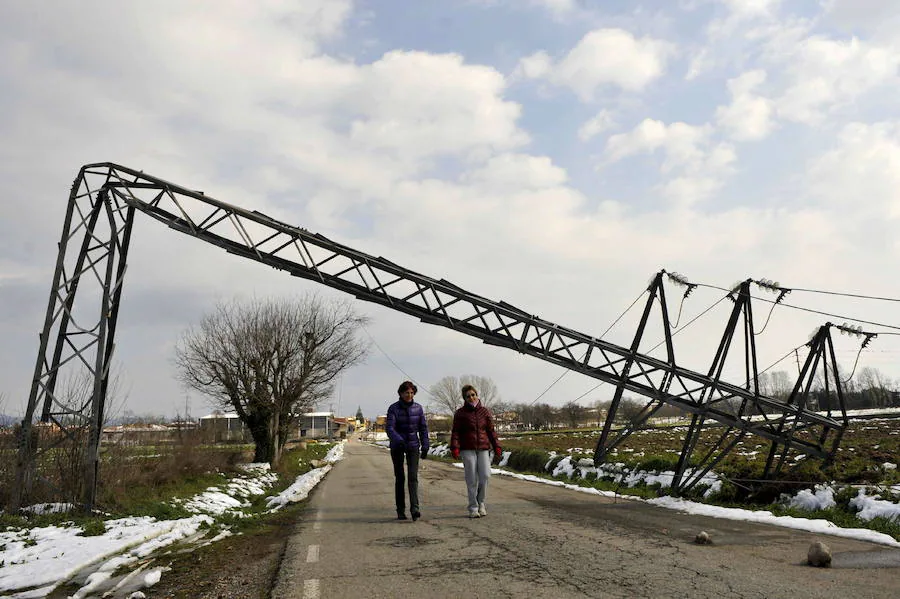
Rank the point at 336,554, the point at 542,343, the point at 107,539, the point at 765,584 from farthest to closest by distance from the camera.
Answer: the point at 542,343, the point at 107,539, the point at 336,554, the point at 765,584

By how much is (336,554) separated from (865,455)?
14.6m

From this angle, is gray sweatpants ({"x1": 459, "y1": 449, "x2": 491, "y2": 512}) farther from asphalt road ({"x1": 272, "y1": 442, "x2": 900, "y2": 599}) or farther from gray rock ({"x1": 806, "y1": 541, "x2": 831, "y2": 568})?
gray rock ({"x1": 806, "y1": 541, "x2": 831, "y2": 568})

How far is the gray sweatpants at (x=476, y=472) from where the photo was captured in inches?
341

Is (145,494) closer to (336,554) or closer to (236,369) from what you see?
(336,554)

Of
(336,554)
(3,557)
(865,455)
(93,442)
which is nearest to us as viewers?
(336,554)

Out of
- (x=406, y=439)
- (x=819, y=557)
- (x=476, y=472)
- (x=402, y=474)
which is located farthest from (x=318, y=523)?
(x=819, y=557)

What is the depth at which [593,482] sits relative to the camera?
49.2ft

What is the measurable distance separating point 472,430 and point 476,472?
69 cm

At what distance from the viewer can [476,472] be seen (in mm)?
8852

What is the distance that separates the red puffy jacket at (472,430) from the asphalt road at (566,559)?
1.06 m

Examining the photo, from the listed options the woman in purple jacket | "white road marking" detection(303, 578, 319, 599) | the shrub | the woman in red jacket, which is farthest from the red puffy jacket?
the shrub

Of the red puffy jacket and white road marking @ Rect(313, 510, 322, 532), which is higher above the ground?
the red puffy jacket

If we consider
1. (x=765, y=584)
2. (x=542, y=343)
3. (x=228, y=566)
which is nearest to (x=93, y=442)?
(x=228, y=566)

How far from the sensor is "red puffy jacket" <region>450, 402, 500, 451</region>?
28.5 feet
